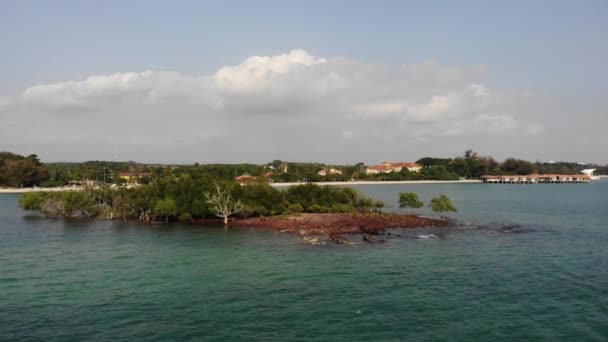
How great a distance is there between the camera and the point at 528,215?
82.9 m

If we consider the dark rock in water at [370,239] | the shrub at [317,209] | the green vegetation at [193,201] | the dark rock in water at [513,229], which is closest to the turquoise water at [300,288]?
the dark rock in water at [370,239]

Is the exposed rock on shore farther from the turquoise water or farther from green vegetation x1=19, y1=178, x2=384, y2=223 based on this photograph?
the turquoise water

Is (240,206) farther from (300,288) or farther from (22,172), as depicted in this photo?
(22,172)

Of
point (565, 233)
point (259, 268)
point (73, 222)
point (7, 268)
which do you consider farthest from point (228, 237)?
point (565, 233)

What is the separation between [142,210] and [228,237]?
24.5 m

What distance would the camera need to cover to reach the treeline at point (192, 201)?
70.9 meters

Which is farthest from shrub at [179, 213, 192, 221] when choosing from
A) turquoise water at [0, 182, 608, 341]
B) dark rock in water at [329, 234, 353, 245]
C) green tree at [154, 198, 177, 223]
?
dark rock in water at [329, 234, 353, 245]

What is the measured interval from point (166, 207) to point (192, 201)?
3.96 m

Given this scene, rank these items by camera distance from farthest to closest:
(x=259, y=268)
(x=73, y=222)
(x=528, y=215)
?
(x=528, y=215), (x=73, y=222), (x=259, y=268)

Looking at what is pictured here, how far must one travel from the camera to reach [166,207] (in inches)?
2758

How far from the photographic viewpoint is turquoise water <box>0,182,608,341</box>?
83.9ft

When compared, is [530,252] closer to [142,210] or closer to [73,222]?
[142,210]

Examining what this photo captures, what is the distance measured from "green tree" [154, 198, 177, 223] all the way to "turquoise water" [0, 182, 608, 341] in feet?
40.9

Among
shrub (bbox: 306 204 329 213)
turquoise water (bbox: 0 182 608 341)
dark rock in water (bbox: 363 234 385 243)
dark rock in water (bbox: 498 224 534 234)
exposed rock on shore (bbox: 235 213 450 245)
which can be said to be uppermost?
shrub (bbox: 306 204 329 213)
